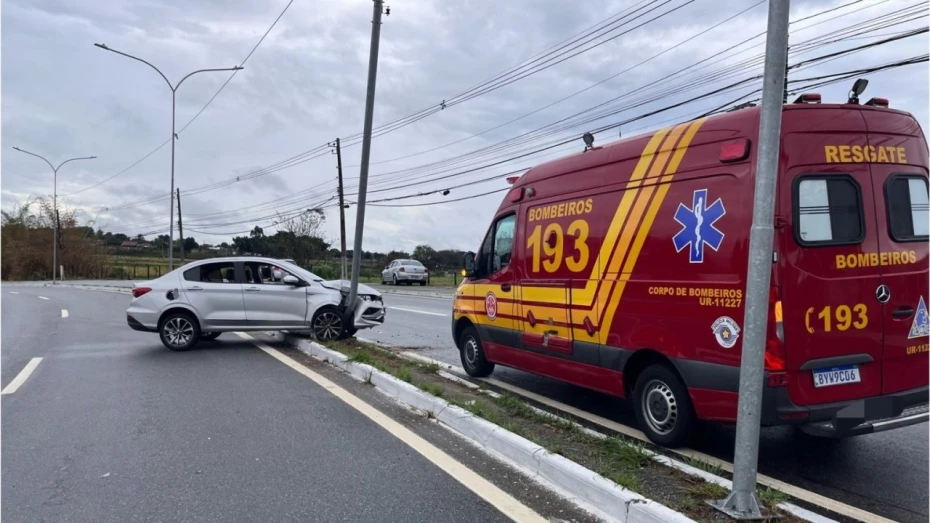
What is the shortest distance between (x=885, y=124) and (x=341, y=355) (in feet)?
22.8

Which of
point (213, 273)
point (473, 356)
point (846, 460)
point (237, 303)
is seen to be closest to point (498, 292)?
point (473, 356)

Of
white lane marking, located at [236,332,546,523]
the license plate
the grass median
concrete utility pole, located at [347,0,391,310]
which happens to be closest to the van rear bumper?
the license plate

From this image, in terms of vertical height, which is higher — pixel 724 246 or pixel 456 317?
pixel 724 246

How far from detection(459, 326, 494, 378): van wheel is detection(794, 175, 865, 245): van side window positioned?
434cm

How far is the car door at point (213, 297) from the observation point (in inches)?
430

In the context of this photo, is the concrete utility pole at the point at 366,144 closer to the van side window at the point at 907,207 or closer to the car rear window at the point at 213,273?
the car rear window at the point at 213,273

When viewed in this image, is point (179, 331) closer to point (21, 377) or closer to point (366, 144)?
point (21, 377)

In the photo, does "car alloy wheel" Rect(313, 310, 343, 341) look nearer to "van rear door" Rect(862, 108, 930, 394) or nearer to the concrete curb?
the concrete curb

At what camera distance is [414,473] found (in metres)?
4.71

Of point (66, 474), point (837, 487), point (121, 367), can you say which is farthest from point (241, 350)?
point (837, 487)

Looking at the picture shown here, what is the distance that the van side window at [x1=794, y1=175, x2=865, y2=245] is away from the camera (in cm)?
441

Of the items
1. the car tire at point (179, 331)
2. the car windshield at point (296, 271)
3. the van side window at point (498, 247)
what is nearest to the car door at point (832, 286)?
the van side window at point (498, 247)

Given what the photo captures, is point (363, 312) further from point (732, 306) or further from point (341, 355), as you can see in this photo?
point (732, 306)

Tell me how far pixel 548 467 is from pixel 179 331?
8312 mm
